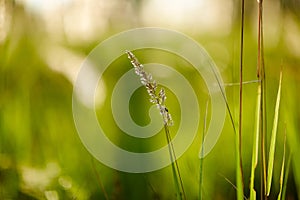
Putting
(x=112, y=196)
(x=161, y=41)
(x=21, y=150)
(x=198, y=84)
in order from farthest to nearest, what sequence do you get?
(x=161, y=41) < (x=198, y=84) < (x=21, y=150) < (x=112, y=196)

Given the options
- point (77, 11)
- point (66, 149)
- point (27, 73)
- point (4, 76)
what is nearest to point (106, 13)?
point (77, 11)

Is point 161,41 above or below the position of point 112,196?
above

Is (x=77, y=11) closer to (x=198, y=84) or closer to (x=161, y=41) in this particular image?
(x=161, y=41)

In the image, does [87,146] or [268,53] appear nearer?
[87,146]

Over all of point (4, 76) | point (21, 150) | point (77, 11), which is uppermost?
point (77, 11)

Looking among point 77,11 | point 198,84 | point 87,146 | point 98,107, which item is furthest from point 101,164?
point 77,11

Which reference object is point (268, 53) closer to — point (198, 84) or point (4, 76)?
point (198, 84)

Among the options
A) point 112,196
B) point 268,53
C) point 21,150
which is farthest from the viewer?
point 268,53
